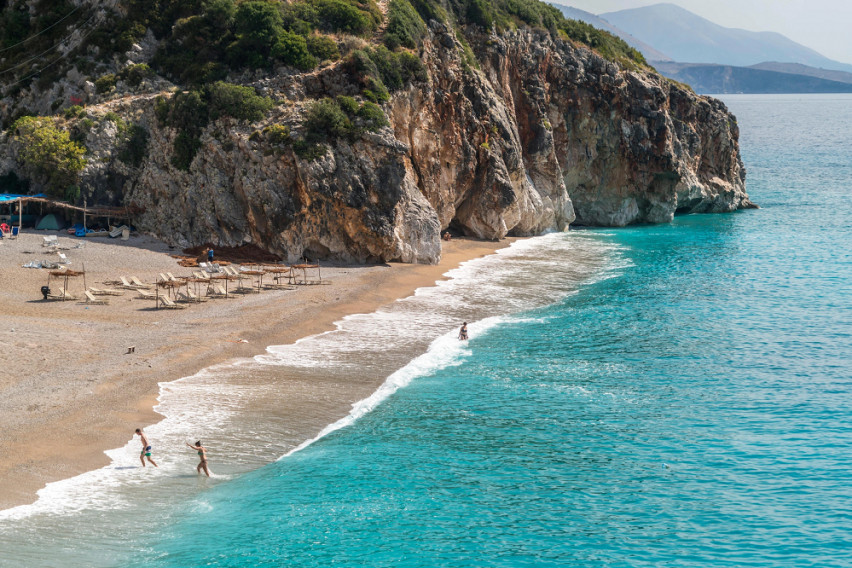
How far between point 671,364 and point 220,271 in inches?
1143

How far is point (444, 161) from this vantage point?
217 ft

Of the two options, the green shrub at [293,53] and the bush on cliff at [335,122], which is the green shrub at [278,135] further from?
the green shrub at [293,53]

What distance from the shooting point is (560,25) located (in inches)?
3595

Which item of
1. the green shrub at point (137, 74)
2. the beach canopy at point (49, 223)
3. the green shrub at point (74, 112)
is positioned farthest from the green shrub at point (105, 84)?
the beach canopy at point (49, 223)

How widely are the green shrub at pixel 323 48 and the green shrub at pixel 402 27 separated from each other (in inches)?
197

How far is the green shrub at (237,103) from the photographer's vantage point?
55.9 meters

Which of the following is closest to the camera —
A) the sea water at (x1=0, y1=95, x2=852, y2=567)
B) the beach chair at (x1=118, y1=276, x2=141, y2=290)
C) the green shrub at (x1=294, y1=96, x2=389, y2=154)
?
the sea water at (x1=0, y1=95, x2=852, y2=567)

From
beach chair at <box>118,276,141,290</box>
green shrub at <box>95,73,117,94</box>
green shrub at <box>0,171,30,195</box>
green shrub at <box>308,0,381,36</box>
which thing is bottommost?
beach chair at <box>118,276,141,290</box>

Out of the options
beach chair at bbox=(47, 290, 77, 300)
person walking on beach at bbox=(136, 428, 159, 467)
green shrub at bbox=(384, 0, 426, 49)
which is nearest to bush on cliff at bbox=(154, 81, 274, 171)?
green shrub at bbox=(384, 0, 426, 49)

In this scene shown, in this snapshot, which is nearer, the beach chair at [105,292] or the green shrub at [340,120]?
the beach chair at [105,292]

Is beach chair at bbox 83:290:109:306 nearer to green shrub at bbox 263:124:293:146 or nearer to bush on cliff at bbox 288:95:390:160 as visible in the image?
bush on cliff at bbox 288:95:390:160

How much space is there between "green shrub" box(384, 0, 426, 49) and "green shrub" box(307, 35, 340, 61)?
4.99 metres

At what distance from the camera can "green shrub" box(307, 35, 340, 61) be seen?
60.8 meters

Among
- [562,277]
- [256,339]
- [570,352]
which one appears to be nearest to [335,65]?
[562,277]
